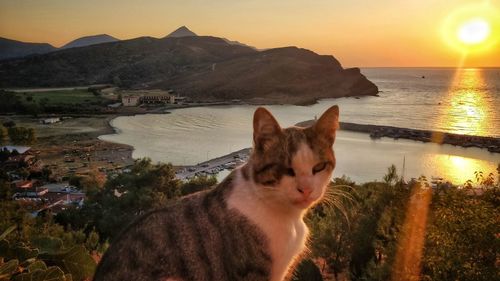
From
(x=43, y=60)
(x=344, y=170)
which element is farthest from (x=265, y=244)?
(x=43, y=60)

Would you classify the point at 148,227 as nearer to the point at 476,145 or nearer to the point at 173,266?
the point at 173,266

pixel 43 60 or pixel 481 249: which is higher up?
pixel 43 60

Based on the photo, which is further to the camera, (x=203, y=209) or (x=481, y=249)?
(x=481, y=249)

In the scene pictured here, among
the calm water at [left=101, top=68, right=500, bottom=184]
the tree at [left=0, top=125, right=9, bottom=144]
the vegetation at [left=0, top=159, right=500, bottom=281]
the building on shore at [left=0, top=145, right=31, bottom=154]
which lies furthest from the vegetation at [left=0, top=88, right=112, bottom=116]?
the vegetation at [left=0, top=159, right=500, bottom=281]

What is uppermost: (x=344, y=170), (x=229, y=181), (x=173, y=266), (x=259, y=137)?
(x=259, y=137)

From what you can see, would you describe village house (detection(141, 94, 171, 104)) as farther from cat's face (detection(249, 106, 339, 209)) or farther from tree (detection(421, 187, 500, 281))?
cat's face (detection(249, 106, 339, 209))

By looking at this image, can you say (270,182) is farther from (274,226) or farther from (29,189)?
(29,189)

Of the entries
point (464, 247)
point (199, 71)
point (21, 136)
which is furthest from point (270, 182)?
point (199, 71)
